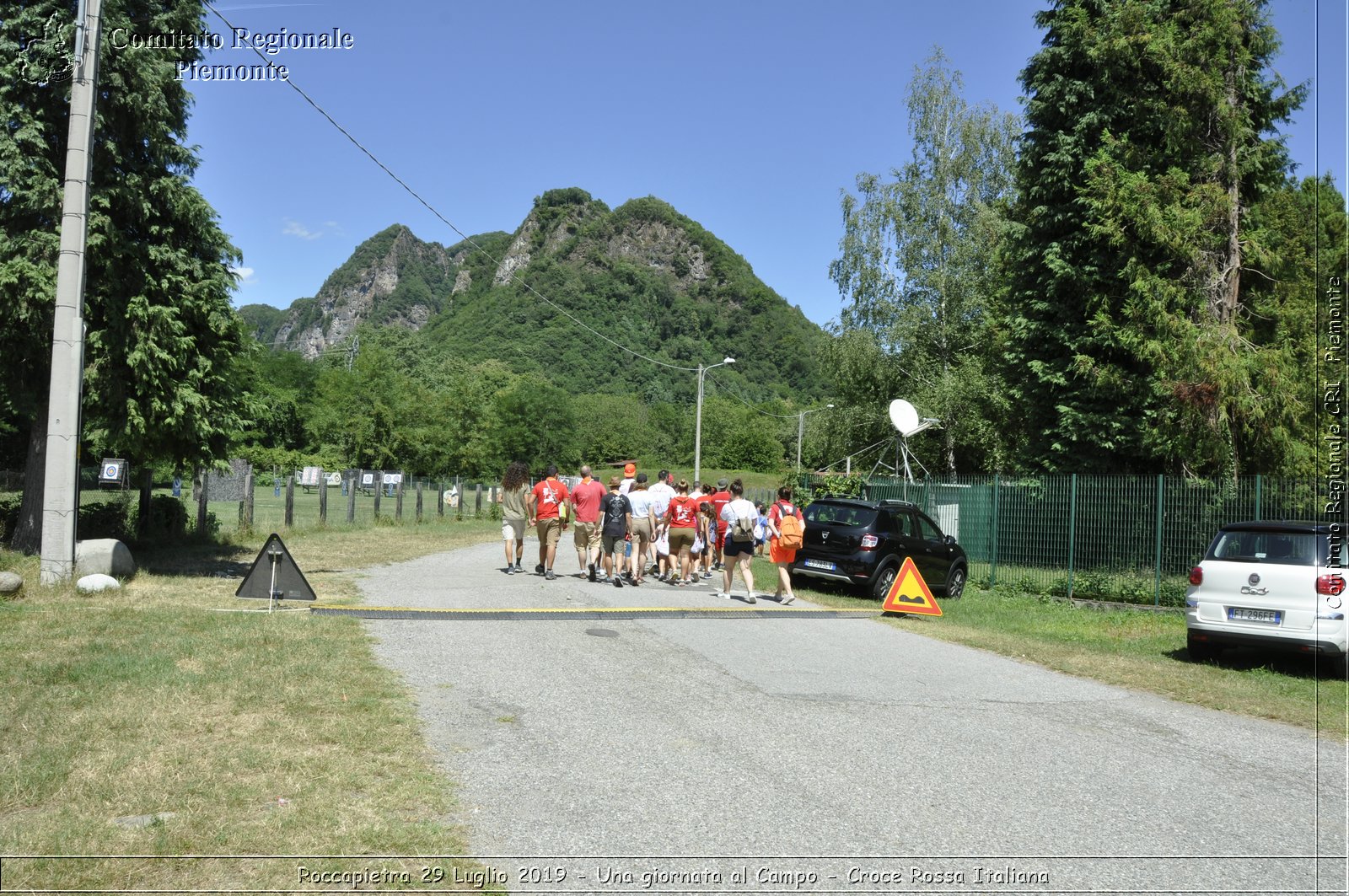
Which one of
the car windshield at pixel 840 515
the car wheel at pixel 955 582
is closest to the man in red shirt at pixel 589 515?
the car windshield at pixel 840 515

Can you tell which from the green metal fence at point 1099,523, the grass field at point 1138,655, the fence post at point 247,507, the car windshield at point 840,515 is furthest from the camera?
the fence post at point 247,507

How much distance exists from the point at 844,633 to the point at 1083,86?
17.5m

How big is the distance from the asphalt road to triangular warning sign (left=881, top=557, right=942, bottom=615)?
3.64 metres

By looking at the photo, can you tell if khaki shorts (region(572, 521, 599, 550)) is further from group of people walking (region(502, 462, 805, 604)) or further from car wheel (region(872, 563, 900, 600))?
car wheel (region(872, 563, 900, 600))

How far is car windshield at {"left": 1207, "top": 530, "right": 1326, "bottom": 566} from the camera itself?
10141 mm

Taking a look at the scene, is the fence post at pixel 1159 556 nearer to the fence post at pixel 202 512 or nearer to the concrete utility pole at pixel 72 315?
the concrete utility pole at pixel 72 315

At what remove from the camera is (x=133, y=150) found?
1459 cm

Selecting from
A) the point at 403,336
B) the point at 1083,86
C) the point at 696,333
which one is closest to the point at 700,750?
the point at 1083,86

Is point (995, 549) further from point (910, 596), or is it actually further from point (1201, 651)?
point (1201, 651)

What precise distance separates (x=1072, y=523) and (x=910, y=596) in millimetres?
6112

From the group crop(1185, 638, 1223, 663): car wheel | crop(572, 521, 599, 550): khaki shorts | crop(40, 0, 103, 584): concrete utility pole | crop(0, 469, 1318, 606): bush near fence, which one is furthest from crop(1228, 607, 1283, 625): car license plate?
crop(40, 0, 103, 584): concrete utility pole

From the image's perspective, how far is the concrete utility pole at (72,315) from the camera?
12.0m

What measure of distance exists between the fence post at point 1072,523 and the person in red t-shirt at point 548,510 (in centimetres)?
972

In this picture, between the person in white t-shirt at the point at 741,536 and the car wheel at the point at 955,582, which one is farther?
the car wheel at the point at 955,582
